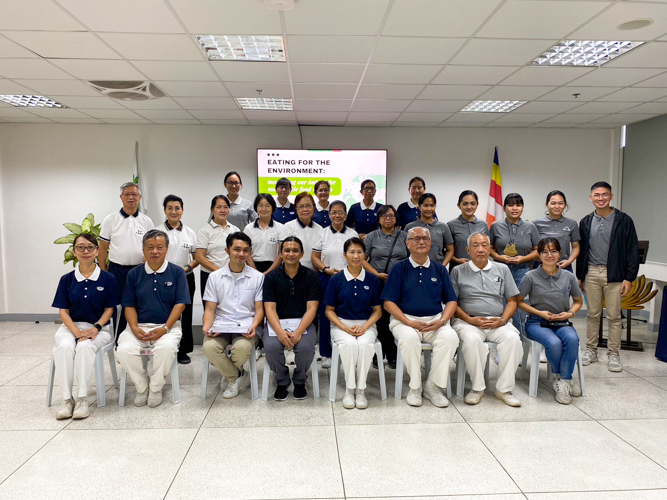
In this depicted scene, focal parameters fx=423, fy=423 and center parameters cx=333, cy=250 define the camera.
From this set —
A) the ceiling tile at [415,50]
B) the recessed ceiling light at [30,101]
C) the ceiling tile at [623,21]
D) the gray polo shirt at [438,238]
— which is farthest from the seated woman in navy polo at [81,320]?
the ceiling tile at [623,21]

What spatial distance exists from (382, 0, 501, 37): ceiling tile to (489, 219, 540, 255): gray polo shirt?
186cm

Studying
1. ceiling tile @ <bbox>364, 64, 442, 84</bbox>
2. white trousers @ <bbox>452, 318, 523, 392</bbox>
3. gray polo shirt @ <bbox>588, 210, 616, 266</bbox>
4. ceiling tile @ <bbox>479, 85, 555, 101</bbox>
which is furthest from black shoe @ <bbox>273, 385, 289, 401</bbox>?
ceiling tile @ <bbox>479, 85, 555, 101</bbox>

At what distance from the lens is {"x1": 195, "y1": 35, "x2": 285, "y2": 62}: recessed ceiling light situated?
3.39 m

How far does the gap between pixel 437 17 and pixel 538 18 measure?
73 cm

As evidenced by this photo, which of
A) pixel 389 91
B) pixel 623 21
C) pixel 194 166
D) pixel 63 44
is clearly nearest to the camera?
pixel 623 21

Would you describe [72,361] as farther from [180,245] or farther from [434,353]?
[434,353]

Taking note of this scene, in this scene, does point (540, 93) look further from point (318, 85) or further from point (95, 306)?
point (95, 306)

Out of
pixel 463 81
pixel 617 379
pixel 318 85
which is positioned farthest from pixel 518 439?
pixel 318 85

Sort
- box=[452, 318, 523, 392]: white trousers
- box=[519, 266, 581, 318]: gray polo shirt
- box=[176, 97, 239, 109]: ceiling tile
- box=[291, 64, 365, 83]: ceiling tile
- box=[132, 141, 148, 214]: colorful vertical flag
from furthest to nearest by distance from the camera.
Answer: box=[132, 141, 148, 214]: colorful vertical flag < box=[176, 97, 239, 109]: ceiling tile < box=[291, 64, 365, 83]: ceiling tile < box=[519, 266, 581, 318]: gray polo shirt < box=[452, 318, 523, 392]: white trousers

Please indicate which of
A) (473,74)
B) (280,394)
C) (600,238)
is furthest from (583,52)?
(280,394)

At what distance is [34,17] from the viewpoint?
9.64 feet

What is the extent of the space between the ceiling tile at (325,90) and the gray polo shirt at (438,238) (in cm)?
168

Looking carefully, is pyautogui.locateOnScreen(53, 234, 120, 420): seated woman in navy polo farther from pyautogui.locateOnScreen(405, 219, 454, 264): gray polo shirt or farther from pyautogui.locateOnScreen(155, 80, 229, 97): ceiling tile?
pyautogui.locateOnScreen(405, 219, 454, 264): gray polo shirt

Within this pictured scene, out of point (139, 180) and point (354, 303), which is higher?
point (139, 180)
